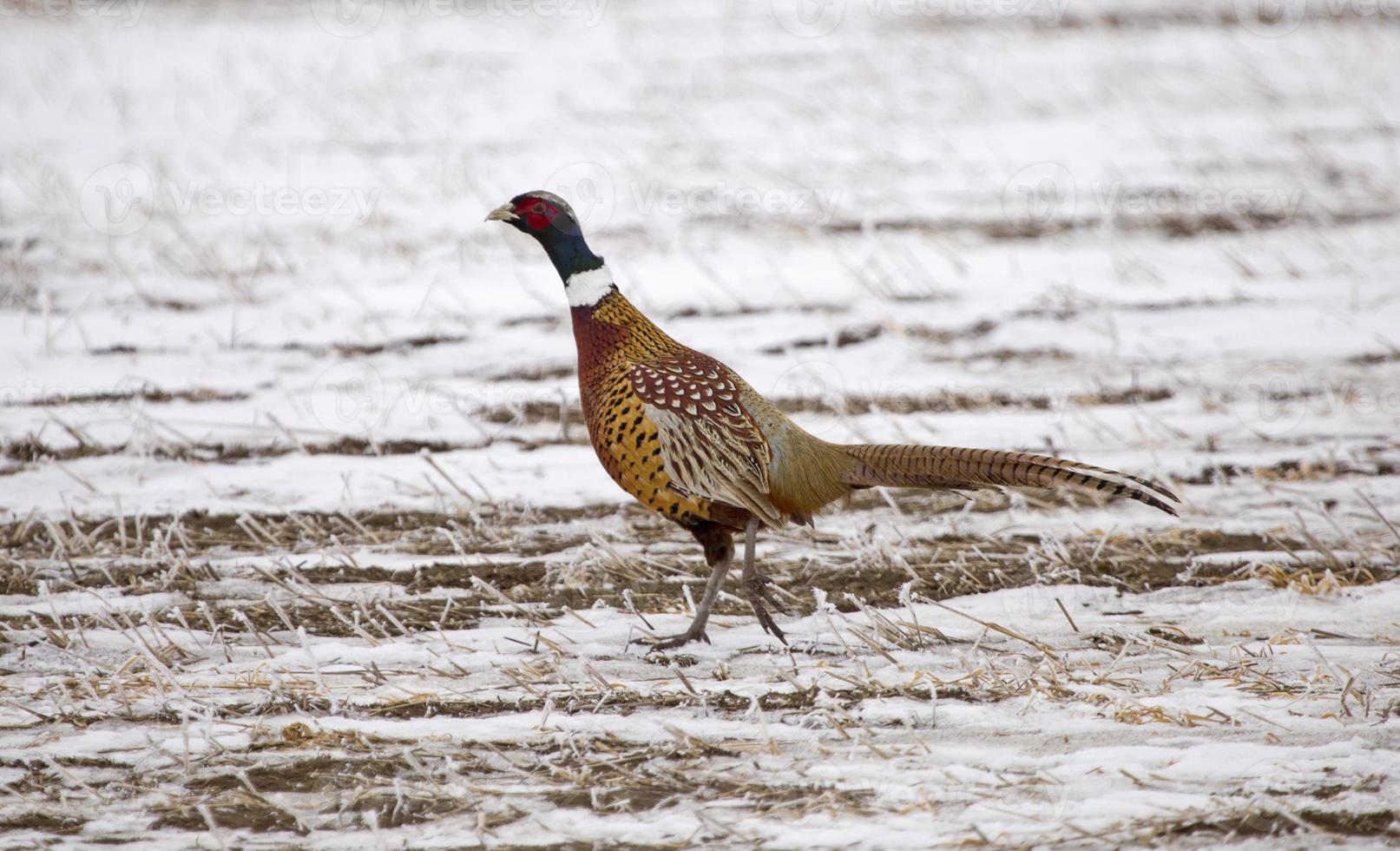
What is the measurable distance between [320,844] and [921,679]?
1336 millimetres

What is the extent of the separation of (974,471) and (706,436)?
67cm

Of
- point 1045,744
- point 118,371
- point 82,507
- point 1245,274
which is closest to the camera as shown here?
point 1045,744

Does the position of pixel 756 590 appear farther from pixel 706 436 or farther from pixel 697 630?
pixel 706 436

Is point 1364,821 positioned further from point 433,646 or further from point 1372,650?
point 433,646

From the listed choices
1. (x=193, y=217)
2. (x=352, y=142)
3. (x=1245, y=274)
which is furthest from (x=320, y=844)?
(x=352, y=142)

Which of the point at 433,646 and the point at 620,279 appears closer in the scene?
the point at 433,646

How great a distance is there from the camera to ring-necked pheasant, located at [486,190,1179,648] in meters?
2.97

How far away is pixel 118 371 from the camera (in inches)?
198

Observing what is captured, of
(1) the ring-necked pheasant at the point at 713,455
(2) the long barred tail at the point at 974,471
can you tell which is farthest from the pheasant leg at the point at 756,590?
(2) the long barred tail at the point at 974,471

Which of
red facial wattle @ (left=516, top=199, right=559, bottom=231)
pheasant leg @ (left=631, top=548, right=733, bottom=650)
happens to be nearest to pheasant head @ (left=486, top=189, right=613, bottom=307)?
red facial wattle @ (left=516, top=199, right=559, bottom=231)

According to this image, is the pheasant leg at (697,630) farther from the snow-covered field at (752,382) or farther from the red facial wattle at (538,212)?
the red facial wattle at (538,212)

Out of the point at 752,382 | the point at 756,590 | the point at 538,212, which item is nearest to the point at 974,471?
the point at 756,590

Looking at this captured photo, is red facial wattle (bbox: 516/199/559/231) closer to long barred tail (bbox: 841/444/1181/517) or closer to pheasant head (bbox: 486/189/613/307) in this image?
pheasant head (bbox: 486/189/613/307)

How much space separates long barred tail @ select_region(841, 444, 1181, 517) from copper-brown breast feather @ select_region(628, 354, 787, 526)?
25 cm
